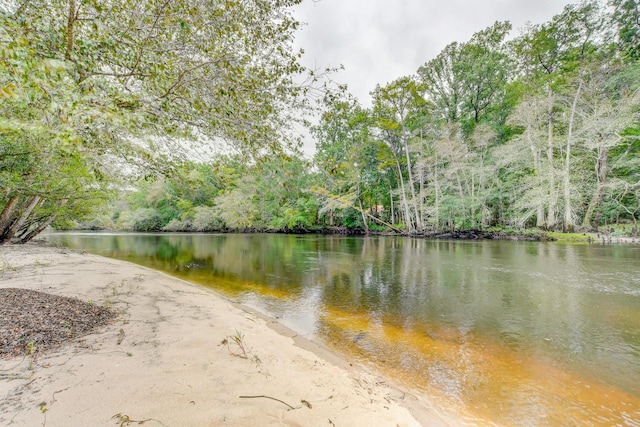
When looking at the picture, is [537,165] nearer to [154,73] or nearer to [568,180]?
[568,180]

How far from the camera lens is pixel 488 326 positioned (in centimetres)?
480

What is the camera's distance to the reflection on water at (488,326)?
2902 mm

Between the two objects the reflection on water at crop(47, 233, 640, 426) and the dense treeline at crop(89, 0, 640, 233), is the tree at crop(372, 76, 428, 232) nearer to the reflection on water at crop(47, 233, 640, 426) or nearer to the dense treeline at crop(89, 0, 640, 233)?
the dense treeline at crop(89, 0, 640, 233)

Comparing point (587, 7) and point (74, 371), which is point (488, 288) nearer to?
point (74, 371)

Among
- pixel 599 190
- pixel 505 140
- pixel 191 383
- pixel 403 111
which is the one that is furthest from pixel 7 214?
pixel 505 140

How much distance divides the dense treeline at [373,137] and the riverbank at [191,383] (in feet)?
5.58

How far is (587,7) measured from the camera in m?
19.0

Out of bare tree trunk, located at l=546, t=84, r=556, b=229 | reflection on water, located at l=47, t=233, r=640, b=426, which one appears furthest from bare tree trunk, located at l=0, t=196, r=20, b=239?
bare tree trunk, located at l=546, t=84, r=556, b=229

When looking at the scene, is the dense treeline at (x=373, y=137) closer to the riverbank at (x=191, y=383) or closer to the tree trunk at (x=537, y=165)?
the tree trunk at (x=537, y=165)

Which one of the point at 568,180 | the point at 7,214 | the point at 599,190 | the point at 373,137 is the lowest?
the point at 7,214

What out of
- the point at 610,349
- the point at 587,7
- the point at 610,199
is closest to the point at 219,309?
the point at 610,349

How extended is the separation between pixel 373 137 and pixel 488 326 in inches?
1103

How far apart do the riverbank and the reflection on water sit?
0.73 meters

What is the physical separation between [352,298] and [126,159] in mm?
5264
